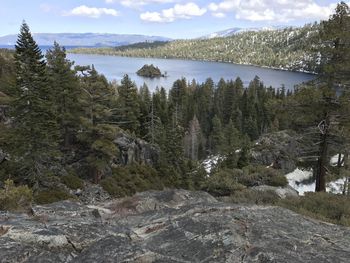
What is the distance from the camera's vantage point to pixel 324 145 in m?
16.5

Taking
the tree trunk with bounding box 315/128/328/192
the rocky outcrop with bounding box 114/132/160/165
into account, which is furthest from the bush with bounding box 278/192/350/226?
the rocky outcrop with bounding box 114/132/160/165

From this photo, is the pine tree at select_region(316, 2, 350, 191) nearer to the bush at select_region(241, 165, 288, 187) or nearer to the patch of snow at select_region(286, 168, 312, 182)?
the bush at select_region(241, 165, 288, 187)

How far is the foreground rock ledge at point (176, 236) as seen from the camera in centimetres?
619

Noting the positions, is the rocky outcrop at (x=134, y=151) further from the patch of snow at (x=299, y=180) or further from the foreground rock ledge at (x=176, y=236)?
the foreground rock ledge at (x=176, y=236)

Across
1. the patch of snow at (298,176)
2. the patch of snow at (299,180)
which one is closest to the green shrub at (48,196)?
Result: the patch of snow at (299,180)

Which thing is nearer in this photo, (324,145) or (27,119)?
(324,145)

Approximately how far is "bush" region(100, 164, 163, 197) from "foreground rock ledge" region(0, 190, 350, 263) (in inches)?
797

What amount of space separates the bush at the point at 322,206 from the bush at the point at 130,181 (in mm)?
19062

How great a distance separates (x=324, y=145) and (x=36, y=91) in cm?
1738

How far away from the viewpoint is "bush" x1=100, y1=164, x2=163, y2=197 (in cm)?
2914

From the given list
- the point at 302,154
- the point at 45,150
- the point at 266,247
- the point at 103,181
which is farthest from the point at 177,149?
the point at 266,247

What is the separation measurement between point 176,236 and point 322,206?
578cm

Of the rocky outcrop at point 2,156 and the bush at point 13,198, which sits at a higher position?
the bush at point 13,198

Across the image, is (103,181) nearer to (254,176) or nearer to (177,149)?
(254,176)
